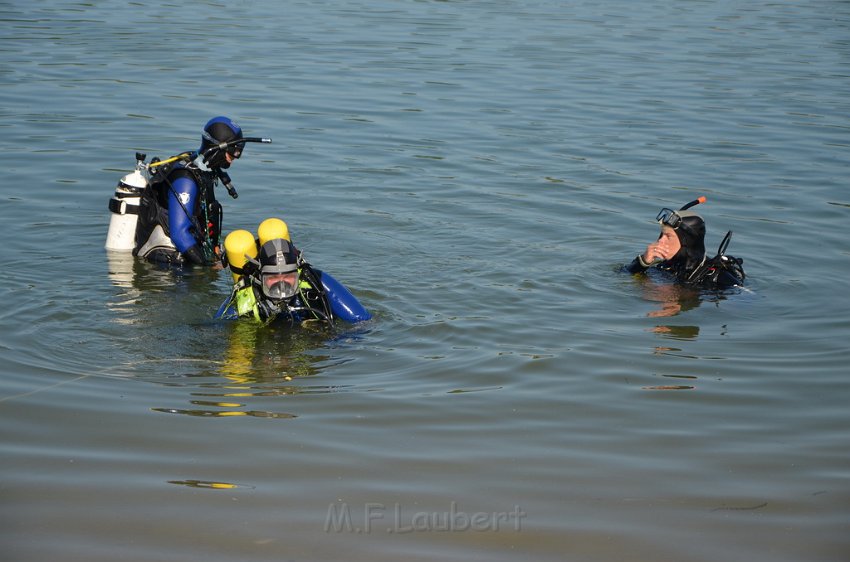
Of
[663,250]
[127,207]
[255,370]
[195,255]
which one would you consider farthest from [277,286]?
[663,250]

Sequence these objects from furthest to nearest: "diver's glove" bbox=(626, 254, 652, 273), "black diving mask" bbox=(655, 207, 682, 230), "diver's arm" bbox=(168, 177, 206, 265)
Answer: "diver's glove" bbox=(626, 254, 652, 273) → "black diving mask" bbox=(655, 207, 682, 230) → "diver's arm" bbox=(168, 177, 206, 265)

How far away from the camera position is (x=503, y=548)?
451 centimetres

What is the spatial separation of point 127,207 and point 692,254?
4.57 m

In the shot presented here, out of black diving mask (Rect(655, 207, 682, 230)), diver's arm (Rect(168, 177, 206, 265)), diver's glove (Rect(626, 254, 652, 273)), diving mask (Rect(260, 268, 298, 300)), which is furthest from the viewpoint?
diver's glove (Rect(626, 254, 652, 273))

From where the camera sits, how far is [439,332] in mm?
7445

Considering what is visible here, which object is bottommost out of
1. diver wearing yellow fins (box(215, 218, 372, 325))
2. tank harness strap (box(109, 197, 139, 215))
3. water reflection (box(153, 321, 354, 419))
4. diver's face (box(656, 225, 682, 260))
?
water reflection (box(153, 321, 354, 419))

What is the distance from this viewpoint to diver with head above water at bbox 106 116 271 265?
325 inches

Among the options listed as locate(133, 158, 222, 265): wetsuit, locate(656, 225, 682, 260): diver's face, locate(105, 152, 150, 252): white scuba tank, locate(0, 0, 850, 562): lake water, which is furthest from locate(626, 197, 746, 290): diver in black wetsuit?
locate(105, 152, 150, 252): white scuba tank

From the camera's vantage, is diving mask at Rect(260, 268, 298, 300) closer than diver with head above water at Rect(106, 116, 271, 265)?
Yes

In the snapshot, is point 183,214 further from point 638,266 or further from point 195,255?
point 638,266

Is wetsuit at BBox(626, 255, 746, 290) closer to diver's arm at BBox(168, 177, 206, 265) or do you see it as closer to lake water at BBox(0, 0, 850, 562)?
lake water at BBox(0, 0, 850, 562)

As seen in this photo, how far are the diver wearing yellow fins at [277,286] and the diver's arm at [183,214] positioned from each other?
118 cm

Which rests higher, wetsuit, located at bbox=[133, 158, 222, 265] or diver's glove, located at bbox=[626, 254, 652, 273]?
wetsuit, located at bbox=[133, 158, 222, 265]

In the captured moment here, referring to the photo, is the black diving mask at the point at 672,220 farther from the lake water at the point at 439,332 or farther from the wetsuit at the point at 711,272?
the lake water at the point at 439,332
